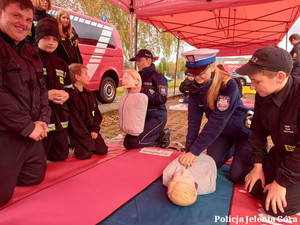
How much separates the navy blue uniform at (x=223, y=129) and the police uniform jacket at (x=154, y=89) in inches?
26.0

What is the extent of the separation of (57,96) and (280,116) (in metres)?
2.00

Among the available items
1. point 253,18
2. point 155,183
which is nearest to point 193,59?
point 155,183

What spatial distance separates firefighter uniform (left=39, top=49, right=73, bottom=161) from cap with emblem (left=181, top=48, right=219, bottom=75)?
1.35 metres

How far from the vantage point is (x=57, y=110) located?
2.51 metres

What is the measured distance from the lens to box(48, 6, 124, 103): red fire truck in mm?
5902

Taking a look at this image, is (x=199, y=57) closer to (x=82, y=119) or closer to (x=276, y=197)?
(x=276, y=197)

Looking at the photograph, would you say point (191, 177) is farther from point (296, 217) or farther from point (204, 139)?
point (296, 217)

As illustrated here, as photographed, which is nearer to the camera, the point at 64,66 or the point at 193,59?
the point at 193,59

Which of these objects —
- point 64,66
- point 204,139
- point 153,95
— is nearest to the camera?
point 204,139

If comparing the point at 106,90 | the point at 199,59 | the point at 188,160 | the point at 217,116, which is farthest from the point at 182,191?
the point at 106,90

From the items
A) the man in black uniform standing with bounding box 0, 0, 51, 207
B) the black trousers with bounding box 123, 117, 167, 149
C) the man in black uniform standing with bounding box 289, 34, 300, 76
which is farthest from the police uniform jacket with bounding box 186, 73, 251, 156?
→ the man in black uniform standing with bounding box 289, 34, 300, 76

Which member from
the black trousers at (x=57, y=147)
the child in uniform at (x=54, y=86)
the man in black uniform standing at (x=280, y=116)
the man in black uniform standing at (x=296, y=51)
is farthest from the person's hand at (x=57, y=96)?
the man in black uniform standing at (x=296, y=51)

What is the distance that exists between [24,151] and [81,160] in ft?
2.68

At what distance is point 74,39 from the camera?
10.5 feet
